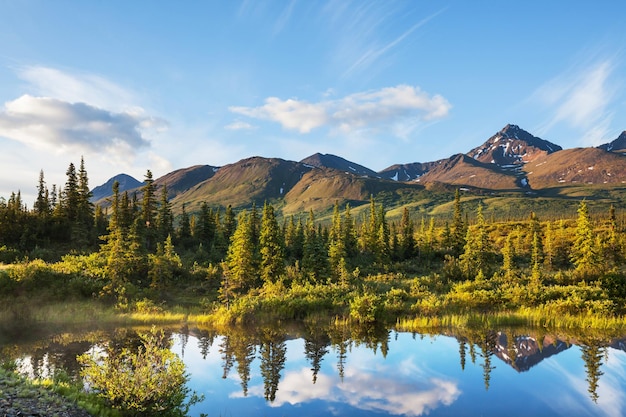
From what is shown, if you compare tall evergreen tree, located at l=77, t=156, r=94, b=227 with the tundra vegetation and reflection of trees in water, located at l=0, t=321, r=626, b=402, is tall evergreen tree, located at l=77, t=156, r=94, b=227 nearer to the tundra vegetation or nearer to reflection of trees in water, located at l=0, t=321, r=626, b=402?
the tundra vegetation

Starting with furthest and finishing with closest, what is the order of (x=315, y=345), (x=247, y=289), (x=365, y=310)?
(x=247, y=289)
(x=365, y=310)
(x=315, y=345)

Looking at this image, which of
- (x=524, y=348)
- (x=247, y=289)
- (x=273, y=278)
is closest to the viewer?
(x=524, y=348)

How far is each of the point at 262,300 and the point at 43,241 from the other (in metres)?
39.9

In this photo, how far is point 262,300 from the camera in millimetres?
37906

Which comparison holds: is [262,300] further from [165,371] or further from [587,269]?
[587,269]

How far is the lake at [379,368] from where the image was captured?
16594mm

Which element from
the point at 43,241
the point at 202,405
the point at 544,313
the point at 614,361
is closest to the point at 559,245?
the point at 544,313

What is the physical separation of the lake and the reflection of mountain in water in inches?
2.5

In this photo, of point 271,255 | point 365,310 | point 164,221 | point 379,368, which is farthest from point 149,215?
point 379,368

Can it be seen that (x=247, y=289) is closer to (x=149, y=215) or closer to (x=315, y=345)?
(x=315, y=345)

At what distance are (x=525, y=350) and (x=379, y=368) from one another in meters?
9.42

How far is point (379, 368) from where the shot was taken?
71.2 ft

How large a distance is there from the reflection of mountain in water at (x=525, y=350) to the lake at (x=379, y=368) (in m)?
0.06

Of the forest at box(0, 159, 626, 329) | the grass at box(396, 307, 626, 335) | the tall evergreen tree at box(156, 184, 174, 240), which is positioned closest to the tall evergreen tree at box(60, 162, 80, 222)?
the forest at box(0, 159, 626, 329)
